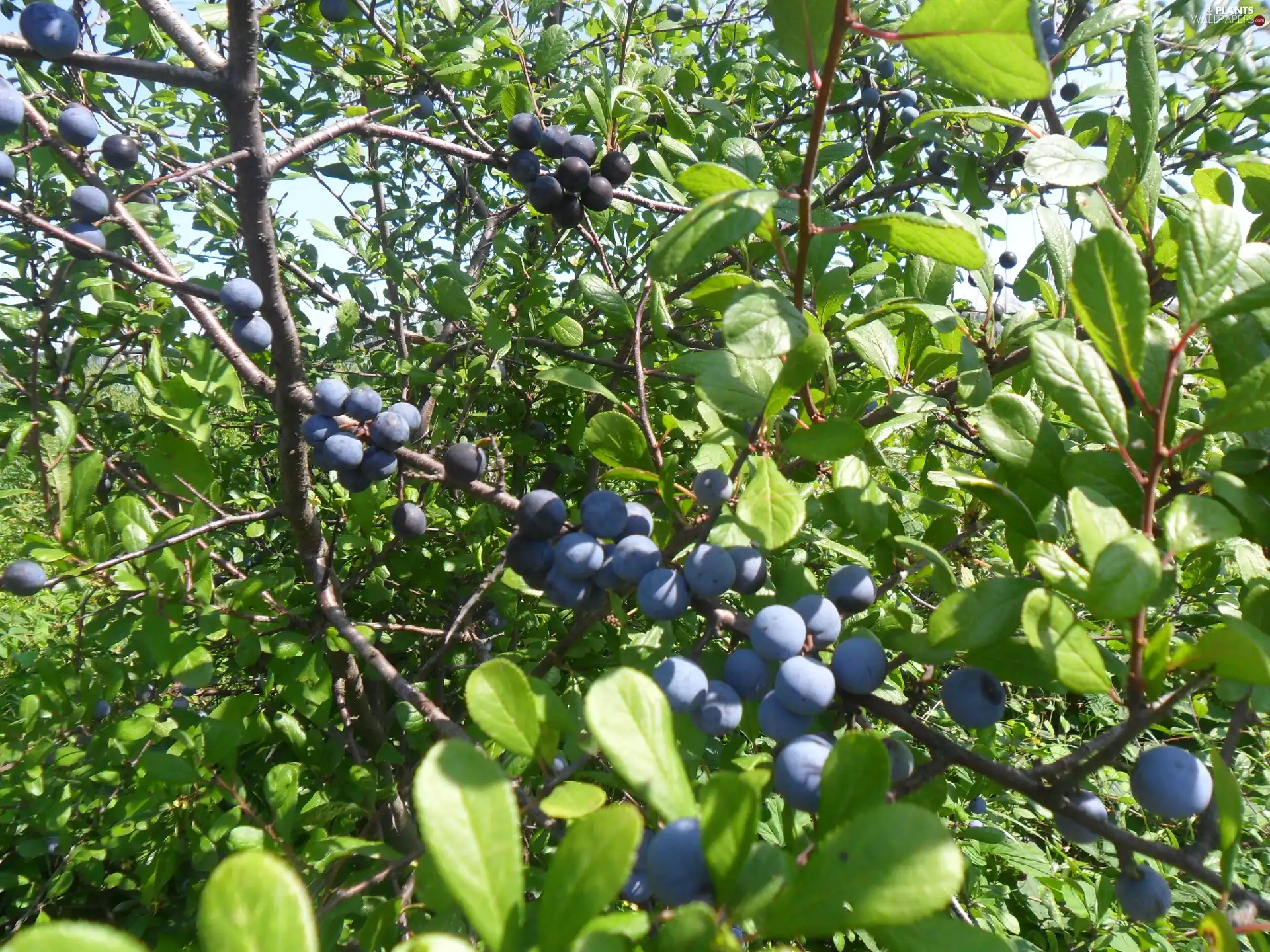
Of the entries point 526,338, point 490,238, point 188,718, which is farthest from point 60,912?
point 490,238

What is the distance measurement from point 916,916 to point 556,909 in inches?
9.3

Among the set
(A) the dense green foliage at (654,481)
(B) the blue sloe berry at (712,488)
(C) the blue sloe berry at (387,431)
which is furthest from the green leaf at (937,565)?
(C) the blue sloe berry at (387,431)

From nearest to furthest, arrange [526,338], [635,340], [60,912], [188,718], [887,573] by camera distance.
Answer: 1. [887,573]
2. [635,340]
3. [188,718]
4. [526,338]
5. [60,912]

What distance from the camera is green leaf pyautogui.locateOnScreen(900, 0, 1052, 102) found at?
1.94 feet

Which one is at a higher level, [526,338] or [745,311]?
[745,311]

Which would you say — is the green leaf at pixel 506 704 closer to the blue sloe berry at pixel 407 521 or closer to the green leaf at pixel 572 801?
the green leaf at pixel 572 801

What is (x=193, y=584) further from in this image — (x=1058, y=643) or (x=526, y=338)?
(x=1058, y=643)

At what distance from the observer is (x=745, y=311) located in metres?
0.70

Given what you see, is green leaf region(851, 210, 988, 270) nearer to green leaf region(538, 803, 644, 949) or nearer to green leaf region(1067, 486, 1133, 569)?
green leaf region(1067, 486, 1133, 569)

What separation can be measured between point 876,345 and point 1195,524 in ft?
1.58

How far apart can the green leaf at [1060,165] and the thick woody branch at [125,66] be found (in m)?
1.12

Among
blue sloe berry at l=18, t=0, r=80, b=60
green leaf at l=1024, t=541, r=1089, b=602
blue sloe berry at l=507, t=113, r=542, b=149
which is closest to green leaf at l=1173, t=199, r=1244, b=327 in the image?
green leaf at l=1024, t=541, r=1089, b=602

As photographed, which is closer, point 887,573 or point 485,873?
point 485,873

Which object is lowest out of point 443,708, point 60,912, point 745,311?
point 60,912
